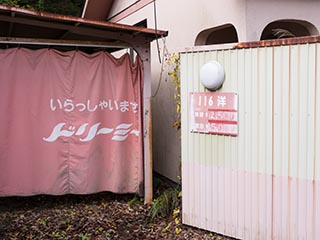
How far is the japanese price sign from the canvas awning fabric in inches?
65.3

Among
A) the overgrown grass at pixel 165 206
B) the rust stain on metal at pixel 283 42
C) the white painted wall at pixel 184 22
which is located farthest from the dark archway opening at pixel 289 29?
the overgrown grass at pixel 165 206

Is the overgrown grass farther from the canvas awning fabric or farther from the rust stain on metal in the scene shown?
the rust stain on metal

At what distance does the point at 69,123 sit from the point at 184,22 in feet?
9.07

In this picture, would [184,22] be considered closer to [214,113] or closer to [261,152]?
[214,113]

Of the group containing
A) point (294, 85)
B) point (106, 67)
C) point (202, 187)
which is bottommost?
point (202, 187)

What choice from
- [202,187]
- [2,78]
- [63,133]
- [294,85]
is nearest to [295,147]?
[294,85]

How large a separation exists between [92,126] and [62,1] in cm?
1172

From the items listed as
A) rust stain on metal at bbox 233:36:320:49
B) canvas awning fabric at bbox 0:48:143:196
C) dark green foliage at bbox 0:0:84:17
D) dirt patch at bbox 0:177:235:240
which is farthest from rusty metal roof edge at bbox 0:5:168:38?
dark green foliage at bbox 0:0:84:17

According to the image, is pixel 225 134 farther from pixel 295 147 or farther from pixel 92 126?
pixel 92 126

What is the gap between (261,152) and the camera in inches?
166

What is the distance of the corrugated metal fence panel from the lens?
387cm

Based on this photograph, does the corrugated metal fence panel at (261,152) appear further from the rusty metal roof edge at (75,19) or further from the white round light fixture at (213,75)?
the rusty metal roof edge at (75,19)

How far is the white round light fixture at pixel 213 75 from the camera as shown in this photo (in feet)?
14.5

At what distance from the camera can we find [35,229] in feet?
17.4
